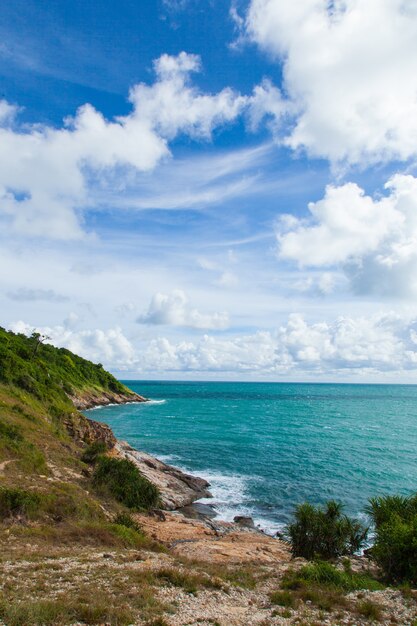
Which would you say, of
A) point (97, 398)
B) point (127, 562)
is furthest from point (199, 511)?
point (97, 398)

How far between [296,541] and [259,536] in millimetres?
8608

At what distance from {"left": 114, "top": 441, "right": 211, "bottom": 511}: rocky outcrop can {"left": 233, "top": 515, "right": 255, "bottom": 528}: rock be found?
20.7ft

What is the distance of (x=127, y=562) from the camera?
1805 centimetres

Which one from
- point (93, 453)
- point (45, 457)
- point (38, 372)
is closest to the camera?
point (45, 457)

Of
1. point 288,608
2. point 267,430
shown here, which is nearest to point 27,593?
point 288,608

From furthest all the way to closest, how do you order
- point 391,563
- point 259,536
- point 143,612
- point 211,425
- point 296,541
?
1. point 211,425
2. point 259,536
3. point 296,541
4. point 391,563
5. point 143,612

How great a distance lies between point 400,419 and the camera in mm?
117625

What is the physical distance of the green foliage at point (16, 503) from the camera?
2198cm

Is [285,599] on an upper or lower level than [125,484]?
upper

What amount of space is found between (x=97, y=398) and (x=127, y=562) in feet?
376

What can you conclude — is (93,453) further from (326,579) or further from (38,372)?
(38,372)

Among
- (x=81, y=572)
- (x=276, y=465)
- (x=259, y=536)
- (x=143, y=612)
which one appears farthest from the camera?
(x=276, y=465)

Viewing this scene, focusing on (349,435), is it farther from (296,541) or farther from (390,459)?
(296,541)

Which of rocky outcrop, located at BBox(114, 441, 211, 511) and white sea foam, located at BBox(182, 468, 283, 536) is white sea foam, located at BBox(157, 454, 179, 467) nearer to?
white sea foam, located at BBox(182, 468, 283, 536)
